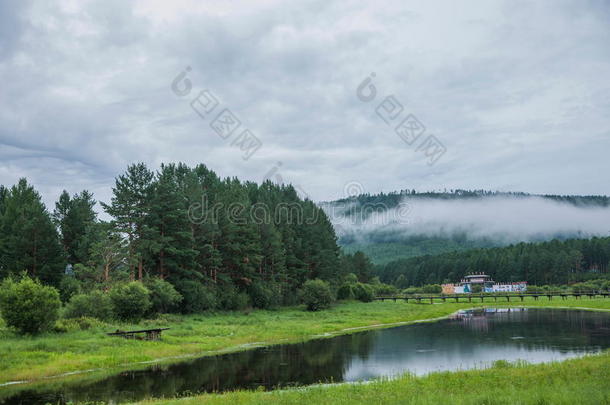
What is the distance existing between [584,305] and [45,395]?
8976 centimetres

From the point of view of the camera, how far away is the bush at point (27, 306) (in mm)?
38197

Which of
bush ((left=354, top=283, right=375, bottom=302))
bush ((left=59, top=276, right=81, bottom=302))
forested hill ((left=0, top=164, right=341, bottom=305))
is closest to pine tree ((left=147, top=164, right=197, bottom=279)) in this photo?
forested hill ((left=0, top=164, right=341, bottom=305))

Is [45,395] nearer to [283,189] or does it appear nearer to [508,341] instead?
[508,341]

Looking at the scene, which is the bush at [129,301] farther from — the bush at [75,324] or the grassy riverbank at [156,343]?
the bush at [75,324]

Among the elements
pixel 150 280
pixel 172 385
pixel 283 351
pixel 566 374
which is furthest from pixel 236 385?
pixel 150 280

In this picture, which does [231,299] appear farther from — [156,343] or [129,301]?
[156,343]

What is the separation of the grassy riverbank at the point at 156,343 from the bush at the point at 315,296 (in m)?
11.2

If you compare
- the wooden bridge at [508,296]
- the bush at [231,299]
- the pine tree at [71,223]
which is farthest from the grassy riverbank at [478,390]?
the wooden bridge at [508,296]

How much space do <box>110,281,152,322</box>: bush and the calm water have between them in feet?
46.8

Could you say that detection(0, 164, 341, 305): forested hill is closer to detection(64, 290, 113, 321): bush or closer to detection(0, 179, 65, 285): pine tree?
detection(0, 179, 65, 285): pine tree

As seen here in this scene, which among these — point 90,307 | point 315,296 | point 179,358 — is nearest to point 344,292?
point 315,296

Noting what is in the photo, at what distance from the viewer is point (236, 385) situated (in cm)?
2981

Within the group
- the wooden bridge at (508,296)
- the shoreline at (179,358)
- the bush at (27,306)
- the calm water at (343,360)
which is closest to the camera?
the calm water at (343,360)

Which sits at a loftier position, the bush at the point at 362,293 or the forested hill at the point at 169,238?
the forested hill at the point at 169,238
